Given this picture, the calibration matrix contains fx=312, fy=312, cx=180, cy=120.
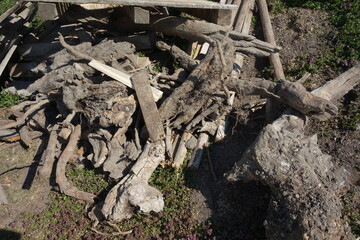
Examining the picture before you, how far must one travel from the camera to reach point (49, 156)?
521 centimetres

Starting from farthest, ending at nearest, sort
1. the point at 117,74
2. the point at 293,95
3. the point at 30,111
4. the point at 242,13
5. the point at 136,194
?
the point at 242,13 < the point at 30,111 < the point at 117,74 < the point at 293,95 < the point at 136,194

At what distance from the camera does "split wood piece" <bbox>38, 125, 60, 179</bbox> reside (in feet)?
16.2

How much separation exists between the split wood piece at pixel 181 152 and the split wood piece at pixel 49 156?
2042mm

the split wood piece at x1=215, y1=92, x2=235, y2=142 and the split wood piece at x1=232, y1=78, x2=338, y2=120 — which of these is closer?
the split wood piece at x1=232, y1=78, x2=338, y2=120

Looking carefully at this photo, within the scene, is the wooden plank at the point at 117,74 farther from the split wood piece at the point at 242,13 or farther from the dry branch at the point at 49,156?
the split wood piece at the point at 242,13

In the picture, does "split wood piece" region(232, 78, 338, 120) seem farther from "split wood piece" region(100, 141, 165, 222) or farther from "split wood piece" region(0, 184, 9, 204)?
"split wood piece" region(0, 184, 9, 204)

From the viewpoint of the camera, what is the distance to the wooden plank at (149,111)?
5375mm

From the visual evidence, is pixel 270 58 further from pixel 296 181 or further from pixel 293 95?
pixel 296 181

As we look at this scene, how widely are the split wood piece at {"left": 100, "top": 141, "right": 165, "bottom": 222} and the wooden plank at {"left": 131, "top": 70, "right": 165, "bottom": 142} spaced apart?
27 cm

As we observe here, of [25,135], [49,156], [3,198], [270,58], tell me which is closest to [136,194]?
[49,156]

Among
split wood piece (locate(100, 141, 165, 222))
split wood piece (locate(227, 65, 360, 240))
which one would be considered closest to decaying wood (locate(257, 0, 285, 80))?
split wood piece (locate(227, 65, 360, 240))

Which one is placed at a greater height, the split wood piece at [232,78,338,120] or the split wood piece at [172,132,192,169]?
the split wood piece at [232,78,338,120]

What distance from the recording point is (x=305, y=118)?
511cm

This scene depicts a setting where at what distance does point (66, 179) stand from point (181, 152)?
2.00 metres
